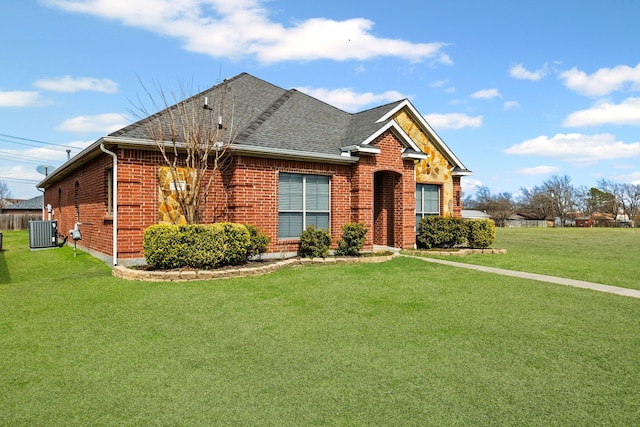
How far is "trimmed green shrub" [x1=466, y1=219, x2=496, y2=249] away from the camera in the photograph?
15734mm

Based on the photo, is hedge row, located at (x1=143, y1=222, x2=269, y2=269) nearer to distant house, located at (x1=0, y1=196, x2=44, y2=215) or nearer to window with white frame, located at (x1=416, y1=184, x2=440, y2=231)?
window with white frame, located at (x1=416, y1=184, x2=440, y2=231)

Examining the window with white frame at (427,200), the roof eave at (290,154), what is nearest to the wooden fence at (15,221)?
the roof eave at (290,154)

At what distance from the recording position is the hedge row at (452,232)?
602 inches

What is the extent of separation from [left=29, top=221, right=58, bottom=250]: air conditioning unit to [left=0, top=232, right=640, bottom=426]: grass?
9.67 meters

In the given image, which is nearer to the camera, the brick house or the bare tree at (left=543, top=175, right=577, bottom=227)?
the brick house

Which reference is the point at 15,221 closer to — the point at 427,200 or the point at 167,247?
the point at 167,247

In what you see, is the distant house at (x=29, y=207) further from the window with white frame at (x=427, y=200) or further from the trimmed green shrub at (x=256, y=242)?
the window with white frame at (x=427, y=200)

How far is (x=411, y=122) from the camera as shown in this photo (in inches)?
643

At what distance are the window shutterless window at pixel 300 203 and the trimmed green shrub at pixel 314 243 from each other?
80cm

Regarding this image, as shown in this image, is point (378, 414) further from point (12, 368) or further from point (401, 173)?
point (401, 173)

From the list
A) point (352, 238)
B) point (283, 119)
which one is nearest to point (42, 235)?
point (283, 119)

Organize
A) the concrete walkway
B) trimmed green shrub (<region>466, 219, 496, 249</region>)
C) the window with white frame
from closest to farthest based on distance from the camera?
the concrete walkway → trimmed green shrub (<region>466, 219, 496, 249</region>) → the window with white frame

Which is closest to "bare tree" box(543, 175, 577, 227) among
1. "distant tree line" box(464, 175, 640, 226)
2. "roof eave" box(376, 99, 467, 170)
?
"distant tree line" box(464, 175, 640, 226)

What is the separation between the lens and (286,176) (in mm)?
12617
